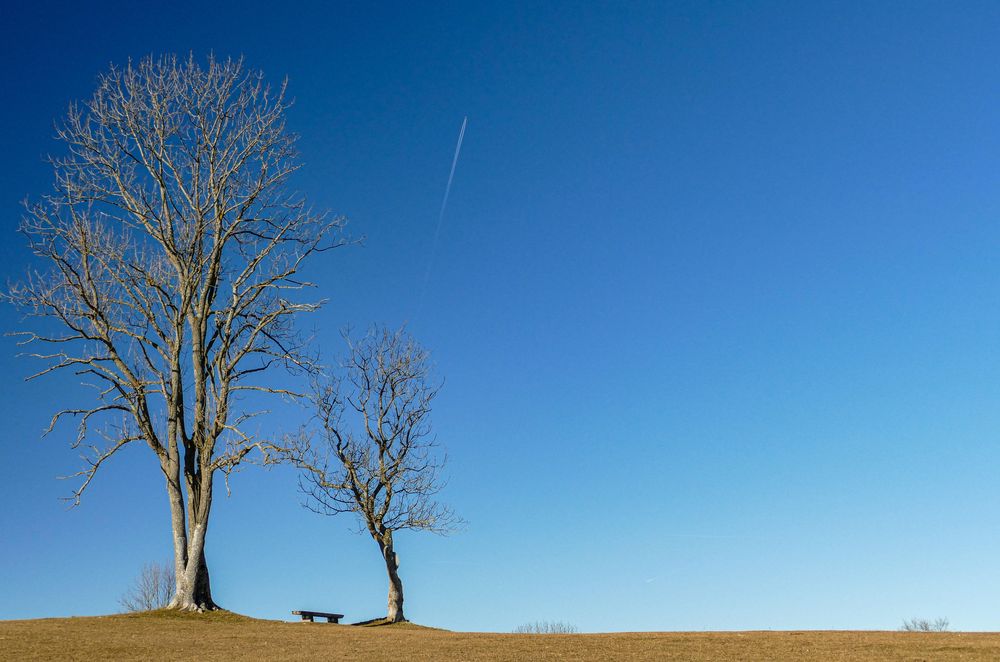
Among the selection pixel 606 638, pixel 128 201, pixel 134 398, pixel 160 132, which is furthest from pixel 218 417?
pixel 606 638

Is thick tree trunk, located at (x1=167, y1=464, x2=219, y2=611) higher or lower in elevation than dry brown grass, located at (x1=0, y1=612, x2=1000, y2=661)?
higher

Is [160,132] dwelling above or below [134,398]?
above

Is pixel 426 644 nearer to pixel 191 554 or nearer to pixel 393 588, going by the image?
pixel 191 554

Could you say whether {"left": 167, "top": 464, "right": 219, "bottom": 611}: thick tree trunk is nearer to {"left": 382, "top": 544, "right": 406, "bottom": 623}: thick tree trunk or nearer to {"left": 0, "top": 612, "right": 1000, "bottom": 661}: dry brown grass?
{"left": 0, "top": 612, "right": 1000, "bottom": 661}: dry brown grass

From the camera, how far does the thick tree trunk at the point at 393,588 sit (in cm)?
2927

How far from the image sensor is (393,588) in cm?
2967

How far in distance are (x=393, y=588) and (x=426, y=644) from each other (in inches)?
496

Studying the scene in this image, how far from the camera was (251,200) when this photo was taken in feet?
89.5

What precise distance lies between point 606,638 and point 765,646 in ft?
11.3

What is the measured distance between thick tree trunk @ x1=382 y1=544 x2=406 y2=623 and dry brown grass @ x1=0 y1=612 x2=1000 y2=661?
8.62 metres

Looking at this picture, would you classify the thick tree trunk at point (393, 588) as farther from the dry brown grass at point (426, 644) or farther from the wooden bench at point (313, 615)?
the dry brown grass at point (426, 644)

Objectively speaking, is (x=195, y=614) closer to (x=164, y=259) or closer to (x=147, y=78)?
(x=164, y=259)

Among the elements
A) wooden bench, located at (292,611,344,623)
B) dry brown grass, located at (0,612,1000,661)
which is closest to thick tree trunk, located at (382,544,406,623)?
wooden bench, located at (292,611,344,623)

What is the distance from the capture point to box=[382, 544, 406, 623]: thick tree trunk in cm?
2927
